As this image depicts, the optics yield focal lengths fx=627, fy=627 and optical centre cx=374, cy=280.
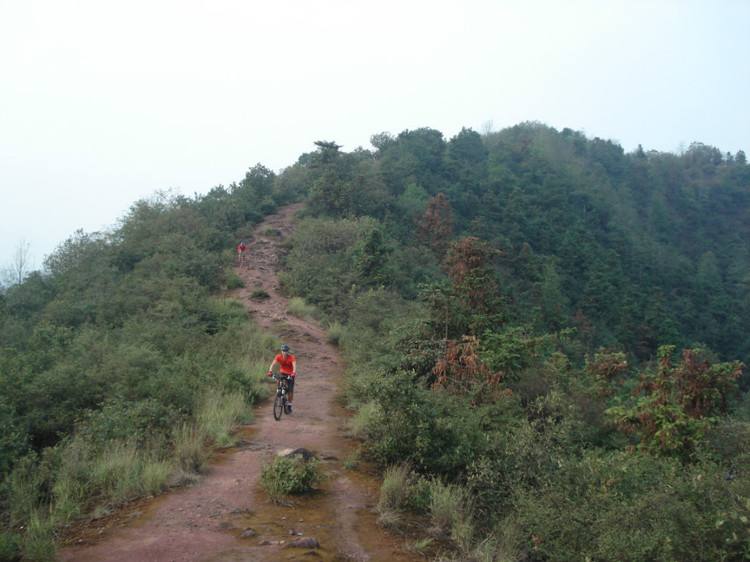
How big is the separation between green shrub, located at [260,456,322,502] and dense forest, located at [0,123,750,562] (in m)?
0.97

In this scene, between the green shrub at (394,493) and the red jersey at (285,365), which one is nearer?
the green shrub at (394,493)

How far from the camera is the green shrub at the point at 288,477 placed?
289 inches

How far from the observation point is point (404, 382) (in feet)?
28.1

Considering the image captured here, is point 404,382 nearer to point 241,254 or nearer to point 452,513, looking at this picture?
point 452,513

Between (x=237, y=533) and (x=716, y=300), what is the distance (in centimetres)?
5027

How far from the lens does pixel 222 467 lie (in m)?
8.36

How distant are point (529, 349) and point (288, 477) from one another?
28.5 feet

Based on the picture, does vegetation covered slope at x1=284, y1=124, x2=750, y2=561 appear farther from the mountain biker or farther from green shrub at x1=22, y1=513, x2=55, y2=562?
green shrub at x1=22, y1=513, x2=55, y2=562

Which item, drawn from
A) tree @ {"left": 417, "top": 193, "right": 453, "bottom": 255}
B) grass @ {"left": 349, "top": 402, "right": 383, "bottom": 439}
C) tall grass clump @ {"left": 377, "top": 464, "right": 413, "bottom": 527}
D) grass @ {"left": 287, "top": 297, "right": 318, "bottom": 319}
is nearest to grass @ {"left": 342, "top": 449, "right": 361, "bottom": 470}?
grass @ {"left": 349, "top": 402, "right": 383, "bottom": 439}

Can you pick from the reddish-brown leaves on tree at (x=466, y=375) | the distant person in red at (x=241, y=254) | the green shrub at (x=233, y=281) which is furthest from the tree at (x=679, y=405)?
the distant person in red at (x=241, y=254)

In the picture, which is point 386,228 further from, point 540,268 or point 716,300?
point 716,300

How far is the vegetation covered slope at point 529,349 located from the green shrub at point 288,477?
3.20 feet

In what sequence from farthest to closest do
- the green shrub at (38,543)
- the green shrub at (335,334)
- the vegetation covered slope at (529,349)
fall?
the green shrub at (335,334) → the vegetation covered slope at (529,349) → the green shrub at (38,543)

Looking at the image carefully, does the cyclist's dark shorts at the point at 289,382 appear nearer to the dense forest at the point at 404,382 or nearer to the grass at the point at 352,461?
the dense forest at the point at 404,382
